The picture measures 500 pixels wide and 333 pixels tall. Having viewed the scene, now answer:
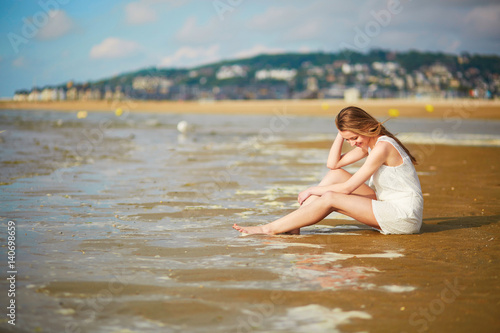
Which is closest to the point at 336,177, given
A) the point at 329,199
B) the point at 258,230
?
the point at 329,199

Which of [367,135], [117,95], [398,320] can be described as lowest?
[398,320]

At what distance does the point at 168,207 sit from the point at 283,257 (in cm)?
268

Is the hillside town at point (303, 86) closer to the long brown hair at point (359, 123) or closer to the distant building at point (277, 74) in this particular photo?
the distant building at point (277, 74)

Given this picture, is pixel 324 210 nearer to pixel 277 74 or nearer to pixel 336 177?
pixel 336 177

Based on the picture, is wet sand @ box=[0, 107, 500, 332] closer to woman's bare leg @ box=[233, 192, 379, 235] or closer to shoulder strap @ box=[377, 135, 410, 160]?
woman's bare leg @ box=[233, 192, 379, 235]

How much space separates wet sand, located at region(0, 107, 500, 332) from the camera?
3031mm

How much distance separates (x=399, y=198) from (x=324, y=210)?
2.50 ft

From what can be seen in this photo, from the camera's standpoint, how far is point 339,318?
302cm

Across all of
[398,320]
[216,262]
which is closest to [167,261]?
[216,262]

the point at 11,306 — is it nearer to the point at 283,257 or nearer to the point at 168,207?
the point at 283,257

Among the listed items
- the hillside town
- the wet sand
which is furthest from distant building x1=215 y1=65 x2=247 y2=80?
the wet sand

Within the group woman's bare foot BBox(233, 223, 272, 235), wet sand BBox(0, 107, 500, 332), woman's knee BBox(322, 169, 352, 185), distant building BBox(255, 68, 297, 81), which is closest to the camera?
wet sand BBox(0, 107, 500, 332)

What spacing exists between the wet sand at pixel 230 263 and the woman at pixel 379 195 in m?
0.20

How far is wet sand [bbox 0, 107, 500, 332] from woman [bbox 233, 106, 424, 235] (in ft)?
0.66
